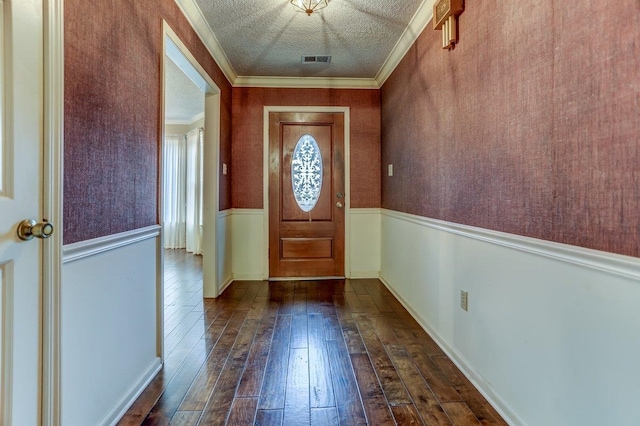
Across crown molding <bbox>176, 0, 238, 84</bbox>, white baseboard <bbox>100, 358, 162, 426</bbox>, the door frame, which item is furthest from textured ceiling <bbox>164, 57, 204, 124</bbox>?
white baseboard <bbox>100, 358, 162, 426</bbox>

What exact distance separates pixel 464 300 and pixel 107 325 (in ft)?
5.66

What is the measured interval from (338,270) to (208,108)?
7.20 feet

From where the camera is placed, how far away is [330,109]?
12.8ft

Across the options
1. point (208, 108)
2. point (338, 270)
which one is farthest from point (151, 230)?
point (338, 270)

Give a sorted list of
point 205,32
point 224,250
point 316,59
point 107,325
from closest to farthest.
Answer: point 107,325 → point 205,32 → point 316,59 → point 224,250

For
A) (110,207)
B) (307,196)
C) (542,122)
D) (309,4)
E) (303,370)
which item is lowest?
(303,370)

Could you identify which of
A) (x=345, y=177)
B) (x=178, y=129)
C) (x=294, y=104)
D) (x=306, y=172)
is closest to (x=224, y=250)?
(x=306, y=172)

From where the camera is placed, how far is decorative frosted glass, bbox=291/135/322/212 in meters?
3.92

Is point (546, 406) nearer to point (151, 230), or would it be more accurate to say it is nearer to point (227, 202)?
point (151, 230)

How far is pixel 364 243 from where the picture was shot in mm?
3986

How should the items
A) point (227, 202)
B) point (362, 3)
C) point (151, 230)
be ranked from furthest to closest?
point (227, 202)
point (362, 3)
point (151, 230)

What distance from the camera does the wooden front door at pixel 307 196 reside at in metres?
3.90

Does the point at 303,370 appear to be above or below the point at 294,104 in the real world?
below

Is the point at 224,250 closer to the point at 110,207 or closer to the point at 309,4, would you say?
the point at 110,207
